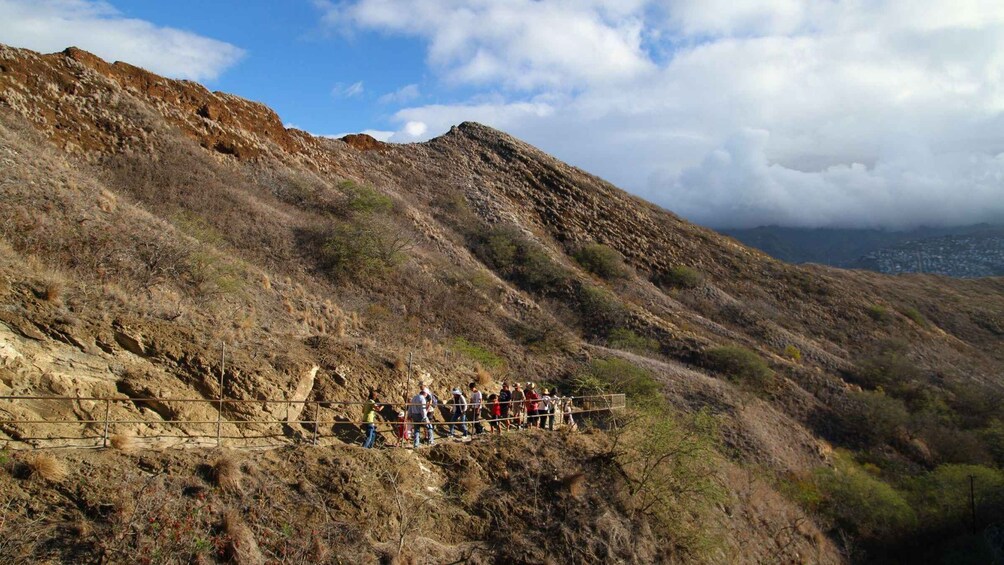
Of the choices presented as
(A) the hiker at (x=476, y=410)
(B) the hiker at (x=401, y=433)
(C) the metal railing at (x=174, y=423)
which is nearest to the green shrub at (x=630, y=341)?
(A) the hiker at (x=476, y=410)

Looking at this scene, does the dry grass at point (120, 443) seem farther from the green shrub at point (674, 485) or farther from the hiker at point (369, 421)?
the green shrub at point (674, 485)

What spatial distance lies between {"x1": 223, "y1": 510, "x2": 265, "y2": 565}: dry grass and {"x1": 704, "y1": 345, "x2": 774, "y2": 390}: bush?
2315 cm

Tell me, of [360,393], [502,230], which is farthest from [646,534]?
[502,230]

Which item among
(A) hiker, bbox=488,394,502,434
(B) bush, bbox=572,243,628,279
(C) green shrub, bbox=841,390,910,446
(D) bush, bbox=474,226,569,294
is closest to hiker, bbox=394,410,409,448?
(A) hiker, bbox=488,394,502,434

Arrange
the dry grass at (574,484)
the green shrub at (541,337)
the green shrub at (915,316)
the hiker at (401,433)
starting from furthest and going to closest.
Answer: the green shrub at (915,316), the green shrub at (541,337), the dry grass at (574,484), the hiker at (401,433)

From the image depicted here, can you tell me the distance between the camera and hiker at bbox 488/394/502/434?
1336cm

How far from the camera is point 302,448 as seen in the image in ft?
32.5

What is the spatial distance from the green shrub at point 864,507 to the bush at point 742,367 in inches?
240

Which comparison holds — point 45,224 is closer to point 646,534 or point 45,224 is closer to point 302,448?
point 302,448

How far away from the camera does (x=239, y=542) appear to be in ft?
25.5

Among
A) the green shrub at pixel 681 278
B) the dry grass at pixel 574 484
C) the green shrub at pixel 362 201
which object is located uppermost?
the green shrub at pixel 362 201

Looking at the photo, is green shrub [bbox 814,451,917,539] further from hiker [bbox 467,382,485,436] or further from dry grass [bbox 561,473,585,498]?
hiker [bbox 467,382,485,436]

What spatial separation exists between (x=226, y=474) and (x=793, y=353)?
30.9m

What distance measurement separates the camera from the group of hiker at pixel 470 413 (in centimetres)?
1147
